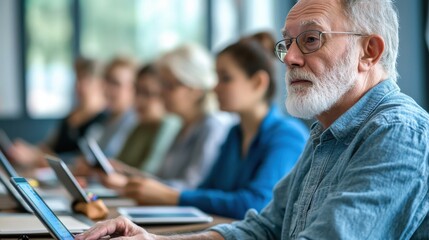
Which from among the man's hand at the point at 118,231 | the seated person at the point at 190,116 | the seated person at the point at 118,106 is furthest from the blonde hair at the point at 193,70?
the man's hand at the point at 118,231

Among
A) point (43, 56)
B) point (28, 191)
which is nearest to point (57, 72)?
point (43, 56)

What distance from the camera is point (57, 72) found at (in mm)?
8633

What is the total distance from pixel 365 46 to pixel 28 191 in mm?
789

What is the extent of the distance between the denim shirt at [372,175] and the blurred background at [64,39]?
21.8ft

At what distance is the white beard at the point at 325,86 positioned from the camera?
65.1 inches

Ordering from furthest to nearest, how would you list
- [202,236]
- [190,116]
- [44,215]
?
[190,116] → [202,236] → [44,215]

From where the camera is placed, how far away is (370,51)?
1.67 m

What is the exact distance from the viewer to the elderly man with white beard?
1.42 m

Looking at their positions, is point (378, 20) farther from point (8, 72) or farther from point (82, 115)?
point (8, 72)

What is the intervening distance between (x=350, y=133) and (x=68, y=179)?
37.7 inches

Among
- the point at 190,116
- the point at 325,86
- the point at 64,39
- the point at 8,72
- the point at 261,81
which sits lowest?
the point at 8,72

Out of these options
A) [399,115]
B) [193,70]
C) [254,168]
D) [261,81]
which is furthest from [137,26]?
[399,115]

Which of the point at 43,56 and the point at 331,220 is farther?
Answer: the point at 43,56

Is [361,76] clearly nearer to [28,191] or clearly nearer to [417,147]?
[417,147]
